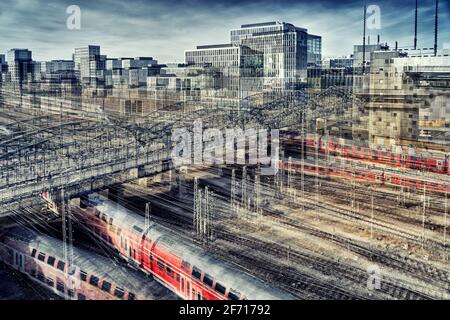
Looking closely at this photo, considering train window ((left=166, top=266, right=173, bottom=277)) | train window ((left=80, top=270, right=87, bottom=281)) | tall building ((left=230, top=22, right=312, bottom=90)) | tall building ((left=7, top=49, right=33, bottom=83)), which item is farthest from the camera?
tall building ((left=7, top=49, right=33, bottom=83))

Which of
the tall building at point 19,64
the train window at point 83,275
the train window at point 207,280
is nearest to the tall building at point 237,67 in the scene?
the tall building at point 19,64

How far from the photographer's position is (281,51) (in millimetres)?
53250

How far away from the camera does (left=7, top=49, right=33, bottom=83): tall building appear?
197ft

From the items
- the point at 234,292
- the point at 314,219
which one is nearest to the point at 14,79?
the point at 314,219

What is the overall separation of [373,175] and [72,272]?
54.5 feet

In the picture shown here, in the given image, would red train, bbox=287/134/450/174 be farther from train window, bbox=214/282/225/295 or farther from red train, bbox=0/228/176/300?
red train, bbox=0/228/176/300

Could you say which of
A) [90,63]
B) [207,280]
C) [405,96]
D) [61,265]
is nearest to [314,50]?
[90,63]

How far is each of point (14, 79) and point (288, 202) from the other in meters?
58.0

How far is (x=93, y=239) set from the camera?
13586mm

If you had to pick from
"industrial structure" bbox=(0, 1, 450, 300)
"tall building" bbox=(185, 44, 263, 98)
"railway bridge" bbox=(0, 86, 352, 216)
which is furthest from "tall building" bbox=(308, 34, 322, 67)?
"railway bridge" bbox=(0, 86, 352, 216)

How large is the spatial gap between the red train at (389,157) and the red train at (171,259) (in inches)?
588

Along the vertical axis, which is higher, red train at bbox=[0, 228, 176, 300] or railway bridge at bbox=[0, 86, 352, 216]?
railway bridge at bbox=[0, 86, 352, 216]

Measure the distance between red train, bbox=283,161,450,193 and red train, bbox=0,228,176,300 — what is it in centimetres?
1479
